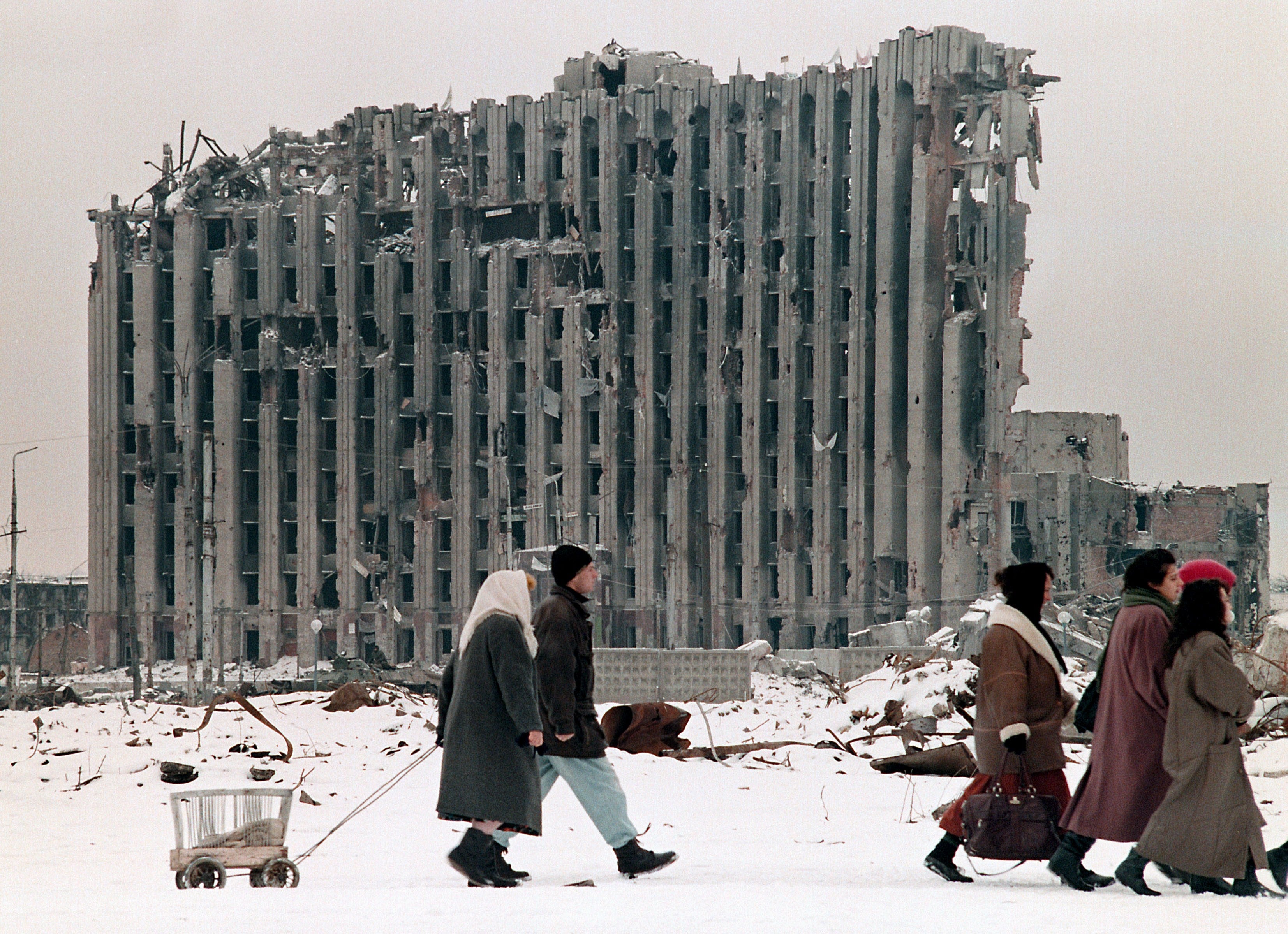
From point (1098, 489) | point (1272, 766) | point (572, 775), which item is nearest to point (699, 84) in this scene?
point (1098, 489)

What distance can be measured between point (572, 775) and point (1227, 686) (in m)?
3.01

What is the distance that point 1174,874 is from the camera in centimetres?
710

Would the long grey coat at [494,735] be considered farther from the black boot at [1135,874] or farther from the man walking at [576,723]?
the black boot at [1135,874]

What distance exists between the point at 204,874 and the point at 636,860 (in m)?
2.06

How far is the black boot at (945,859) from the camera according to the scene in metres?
7.49

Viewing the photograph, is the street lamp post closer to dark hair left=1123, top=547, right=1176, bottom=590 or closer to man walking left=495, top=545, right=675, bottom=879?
man walking left=495, top=545, right=675, bottom=879

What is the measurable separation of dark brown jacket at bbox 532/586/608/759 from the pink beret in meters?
2.77

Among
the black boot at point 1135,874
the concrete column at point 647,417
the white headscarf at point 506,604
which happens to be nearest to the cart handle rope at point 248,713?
the white headscarf at point 506,604

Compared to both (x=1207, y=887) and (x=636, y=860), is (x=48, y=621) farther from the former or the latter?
(x=1207, y=887)

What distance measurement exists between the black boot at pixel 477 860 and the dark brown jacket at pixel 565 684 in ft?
1.67

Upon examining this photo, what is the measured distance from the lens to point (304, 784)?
1194 cm

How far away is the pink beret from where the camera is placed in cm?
710

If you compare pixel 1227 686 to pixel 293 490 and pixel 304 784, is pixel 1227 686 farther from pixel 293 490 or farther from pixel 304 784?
pixel 293 490

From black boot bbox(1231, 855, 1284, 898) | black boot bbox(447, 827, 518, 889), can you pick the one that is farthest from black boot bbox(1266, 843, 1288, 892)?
black boot bbox(447, 827, 518, 889)
